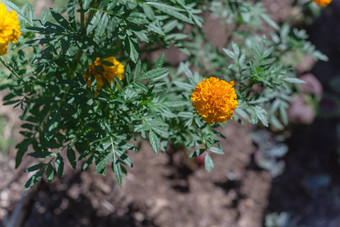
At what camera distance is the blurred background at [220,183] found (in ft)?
9.14

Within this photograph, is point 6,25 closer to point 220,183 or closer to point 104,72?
point 104,72

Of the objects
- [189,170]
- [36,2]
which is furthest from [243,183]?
[36,2]

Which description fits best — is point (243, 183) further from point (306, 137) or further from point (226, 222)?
point (306, 137)

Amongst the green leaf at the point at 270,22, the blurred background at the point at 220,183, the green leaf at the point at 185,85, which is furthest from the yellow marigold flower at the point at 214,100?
the blurred background at the point at 220,183

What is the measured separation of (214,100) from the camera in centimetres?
139

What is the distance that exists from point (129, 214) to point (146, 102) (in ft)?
5.32

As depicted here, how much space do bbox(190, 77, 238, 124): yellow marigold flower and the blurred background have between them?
1437 millimetres

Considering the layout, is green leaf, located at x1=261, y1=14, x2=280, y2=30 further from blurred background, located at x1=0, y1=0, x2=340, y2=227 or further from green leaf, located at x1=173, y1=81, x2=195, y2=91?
green leaf, located at x1=173, y1=81, x2=195, y2=91

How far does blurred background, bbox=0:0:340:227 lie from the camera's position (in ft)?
9.14

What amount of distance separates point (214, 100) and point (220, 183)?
2.04 m

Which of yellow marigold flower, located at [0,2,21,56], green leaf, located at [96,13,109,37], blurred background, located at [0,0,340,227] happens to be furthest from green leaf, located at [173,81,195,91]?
blurred background, located at [0,0,340,227]

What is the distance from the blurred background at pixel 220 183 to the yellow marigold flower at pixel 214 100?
1437 mm

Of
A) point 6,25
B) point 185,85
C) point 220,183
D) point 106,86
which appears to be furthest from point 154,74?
point 220,183

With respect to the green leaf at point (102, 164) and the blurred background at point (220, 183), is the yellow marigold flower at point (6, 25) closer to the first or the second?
the green leaf at point (102, 164)
